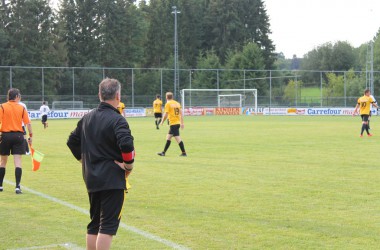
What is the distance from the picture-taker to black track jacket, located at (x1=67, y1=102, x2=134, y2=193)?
496 centimetres

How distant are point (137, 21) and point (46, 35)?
16.5 m

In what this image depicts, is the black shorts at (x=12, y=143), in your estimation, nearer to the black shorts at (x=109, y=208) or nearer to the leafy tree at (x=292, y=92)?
the black shorts at (x=109, y=208)

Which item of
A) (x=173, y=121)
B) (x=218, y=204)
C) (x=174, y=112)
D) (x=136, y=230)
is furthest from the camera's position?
(x=174, y=112)

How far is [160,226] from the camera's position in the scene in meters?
7.27

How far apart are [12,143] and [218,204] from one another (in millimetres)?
3866

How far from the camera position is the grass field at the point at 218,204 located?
6.62 metres

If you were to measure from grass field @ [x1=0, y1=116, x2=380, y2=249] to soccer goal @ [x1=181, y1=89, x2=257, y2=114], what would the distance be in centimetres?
4061

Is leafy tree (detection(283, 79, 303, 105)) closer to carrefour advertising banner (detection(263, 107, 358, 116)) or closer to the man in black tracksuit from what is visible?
carrefour advertising banner (detection(263, 107, 358, 116))

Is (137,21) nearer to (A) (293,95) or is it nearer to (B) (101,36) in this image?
(B) (101,36)

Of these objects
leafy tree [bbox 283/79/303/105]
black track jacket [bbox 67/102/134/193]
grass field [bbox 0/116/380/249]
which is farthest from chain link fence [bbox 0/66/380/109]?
black track jacket [bbox 67/102/134/193]

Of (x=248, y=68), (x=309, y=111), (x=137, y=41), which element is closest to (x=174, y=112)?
(x=309, y=111)

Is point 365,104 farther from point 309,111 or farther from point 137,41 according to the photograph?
point 137,41

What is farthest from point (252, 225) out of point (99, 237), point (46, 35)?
point (46, 35)

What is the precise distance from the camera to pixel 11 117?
9867 millimetres
